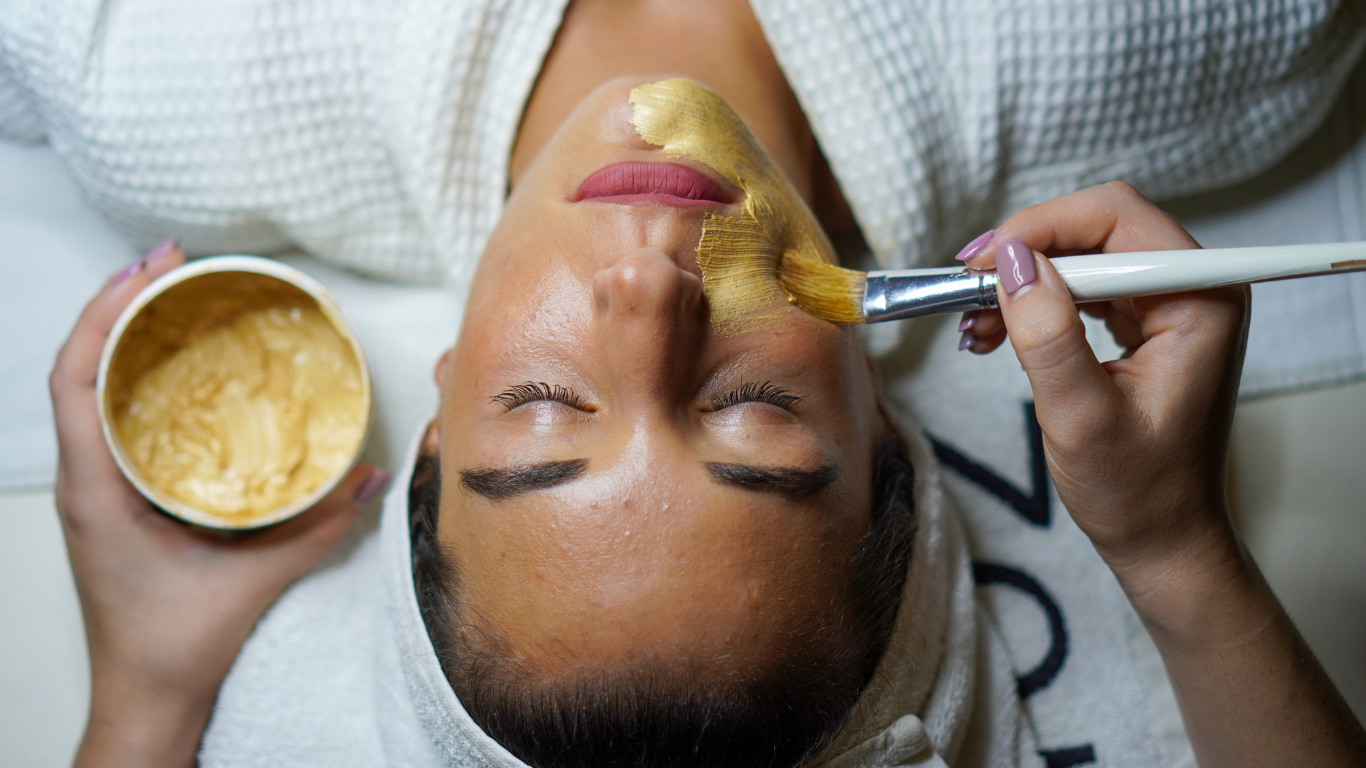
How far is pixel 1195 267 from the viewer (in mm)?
627

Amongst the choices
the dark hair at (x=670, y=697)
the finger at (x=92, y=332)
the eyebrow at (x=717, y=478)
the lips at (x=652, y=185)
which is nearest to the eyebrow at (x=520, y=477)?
the eyebrow at (x=717, y=478)

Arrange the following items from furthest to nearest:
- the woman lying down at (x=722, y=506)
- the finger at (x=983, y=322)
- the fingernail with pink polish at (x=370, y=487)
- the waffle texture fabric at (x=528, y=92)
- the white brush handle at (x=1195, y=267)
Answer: the fingernail with pink polish at (x=370, y=487) < the waffle texture fabric at (x=528, y=92) < the finger at (x=983, y=322) < the woman lying down at (x=722, y=506) < the white brush handle at (x=1195, y=267)

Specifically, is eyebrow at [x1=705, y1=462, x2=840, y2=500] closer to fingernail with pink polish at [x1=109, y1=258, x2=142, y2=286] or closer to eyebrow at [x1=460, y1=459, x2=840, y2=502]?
eyebrow at [x1=460, y1=459, x2=840, y2=502]

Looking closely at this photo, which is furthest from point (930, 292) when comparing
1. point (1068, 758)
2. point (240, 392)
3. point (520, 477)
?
point (240, 392)

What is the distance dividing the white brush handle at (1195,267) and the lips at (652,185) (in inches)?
12.5

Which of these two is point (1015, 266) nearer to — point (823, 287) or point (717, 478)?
point (823, 287)

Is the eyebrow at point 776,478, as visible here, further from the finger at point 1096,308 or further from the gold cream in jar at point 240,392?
the gold cream in jar at point 240,392

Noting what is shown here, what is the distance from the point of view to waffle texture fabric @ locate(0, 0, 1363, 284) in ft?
3.35

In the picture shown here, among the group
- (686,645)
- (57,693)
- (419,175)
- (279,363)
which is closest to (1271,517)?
(686,645)

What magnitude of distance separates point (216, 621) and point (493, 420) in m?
0.58

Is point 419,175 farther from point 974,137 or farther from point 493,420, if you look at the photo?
point 974,137

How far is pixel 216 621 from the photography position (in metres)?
1.06

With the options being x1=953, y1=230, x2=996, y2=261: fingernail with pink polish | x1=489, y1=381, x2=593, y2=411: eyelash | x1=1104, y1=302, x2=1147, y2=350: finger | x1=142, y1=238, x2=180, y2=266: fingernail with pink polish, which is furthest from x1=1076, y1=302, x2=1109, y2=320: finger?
x1=142, y1=238, x2=180, y2=266: fingernail with pink polish

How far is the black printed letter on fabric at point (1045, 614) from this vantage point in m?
1.15
